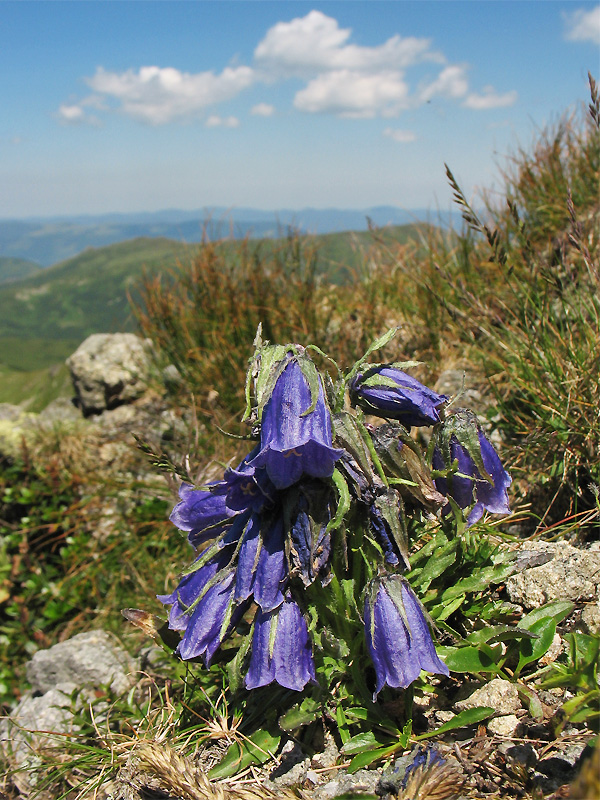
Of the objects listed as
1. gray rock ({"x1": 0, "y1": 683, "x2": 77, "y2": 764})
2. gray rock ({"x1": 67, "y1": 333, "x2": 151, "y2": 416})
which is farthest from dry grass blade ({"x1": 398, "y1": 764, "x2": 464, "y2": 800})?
gray rock ({"x1": 67, "y1": 333, "x2": 151, "y2": 416})

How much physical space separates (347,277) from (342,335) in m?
1.79

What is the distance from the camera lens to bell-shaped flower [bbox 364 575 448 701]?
5.23 feet

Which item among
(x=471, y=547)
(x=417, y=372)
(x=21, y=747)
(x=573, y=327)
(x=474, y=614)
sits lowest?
(x=21, y=747)

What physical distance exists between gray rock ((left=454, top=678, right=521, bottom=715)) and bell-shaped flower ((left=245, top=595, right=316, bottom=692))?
0.53m

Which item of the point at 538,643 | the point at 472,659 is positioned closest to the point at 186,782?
the point at 472,659

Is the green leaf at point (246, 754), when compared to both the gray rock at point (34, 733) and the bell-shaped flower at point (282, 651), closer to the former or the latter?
the bell-shaped flower at point (282, 651)

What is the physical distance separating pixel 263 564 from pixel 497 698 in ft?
2.77

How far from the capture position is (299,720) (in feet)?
5.82

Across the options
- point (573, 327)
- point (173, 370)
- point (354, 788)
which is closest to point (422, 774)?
point (354, 788)

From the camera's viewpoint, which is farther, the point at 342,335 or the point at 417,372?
the point at 342,335

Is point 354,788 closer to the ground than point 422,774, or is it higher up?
closer to the ground

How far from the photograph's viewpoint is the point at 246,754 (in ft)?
6.14

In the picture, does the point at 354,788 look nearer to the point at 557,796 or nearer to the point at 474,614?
the point at 557,796

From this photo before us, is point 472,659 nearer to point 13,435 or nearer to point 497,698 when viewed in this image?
point 497,698
